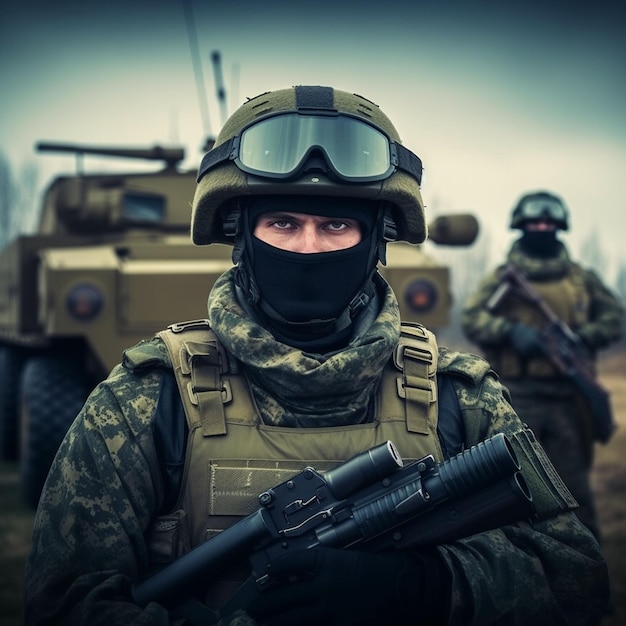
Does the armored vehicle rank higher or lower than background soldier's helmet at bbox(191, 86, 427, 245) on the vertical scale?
lower

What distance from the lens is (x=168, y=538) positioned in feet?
6.60

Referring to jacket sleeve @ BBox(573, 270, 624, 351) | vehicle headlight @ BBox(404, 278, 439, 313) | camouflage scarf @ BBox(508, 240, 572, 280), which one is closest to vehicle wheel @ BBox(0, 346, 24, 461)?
vehicle headlight @ BBox(404, 278, 439, 313)

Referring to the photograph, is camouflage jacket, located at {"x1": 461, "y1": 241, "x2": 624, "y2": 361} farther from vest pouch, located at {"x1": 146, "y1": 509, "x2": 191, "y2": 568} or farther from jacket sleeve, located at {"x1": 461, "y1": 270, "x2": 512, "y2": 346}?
vest pouch, located at {"x1": 146, "y1": 509, "x2": 191, "y2": 568}

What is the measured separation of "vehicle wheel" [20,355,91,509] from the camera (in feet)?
20.3

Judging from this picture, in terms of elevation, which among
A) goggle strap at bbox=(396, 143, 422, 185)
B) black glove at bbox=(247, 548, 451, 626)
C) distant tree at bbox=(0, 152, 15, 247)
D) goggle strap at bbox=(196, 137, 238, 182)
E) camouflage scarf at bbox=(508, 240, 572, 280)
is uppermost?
goggle strap at bbox=(196, 137, 238, 182)

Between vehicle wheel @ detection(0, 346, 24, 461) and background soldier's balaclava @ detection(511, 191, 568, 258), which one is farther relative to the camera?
vehicle wheel @ detection(0, 346, 24, 461)

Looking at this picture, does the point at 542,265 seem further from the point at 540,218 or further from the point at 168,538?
the point at 168,538

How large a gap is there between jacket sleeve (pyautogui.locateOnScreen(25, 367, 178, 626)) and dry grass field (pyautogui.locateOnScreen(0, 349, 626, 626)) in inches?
104

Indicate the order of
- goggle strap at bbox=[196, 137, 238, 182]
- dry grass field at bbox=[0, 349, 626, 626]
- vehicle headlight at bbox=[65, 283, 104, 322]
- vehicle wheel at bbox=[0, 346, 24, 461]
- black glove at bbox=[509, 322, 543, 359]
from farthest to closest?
vehicle wheel at bbox=[0, 346, 24, 461] < black glove at bbox=[509, 322, 543, 359] < vehicle headlight at bbox=[65, 283, 104, 322] < dry grass field at bbox=[0, 349, 626, 626] < goggle strap at bbox=[196, 137, 238, 182]

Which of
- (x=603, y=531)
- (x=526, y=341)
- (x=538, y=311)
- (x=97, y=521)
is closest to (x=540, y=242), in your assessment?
(x=538, y=311)

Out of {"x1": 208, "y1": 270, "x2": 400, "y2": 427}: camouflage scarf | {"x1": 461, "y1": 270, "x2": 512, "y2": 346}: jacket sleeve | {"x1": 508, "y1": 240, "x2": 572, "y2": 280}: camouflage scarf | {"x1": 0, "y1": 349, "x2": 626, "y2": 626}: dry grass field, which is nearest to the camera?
{"x1": 208, "y1": 270, "x2": 400, "y2": 427}: camouflage scarf

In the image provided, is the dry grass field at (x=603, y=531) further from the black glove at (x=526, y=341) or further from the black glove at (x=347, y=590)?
the black glove at (x=347, y=590)

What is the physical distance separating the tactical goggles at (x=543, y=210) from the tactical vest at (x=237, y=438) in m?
4.22

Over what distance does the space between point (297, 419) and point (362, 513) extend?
302 millimetres
